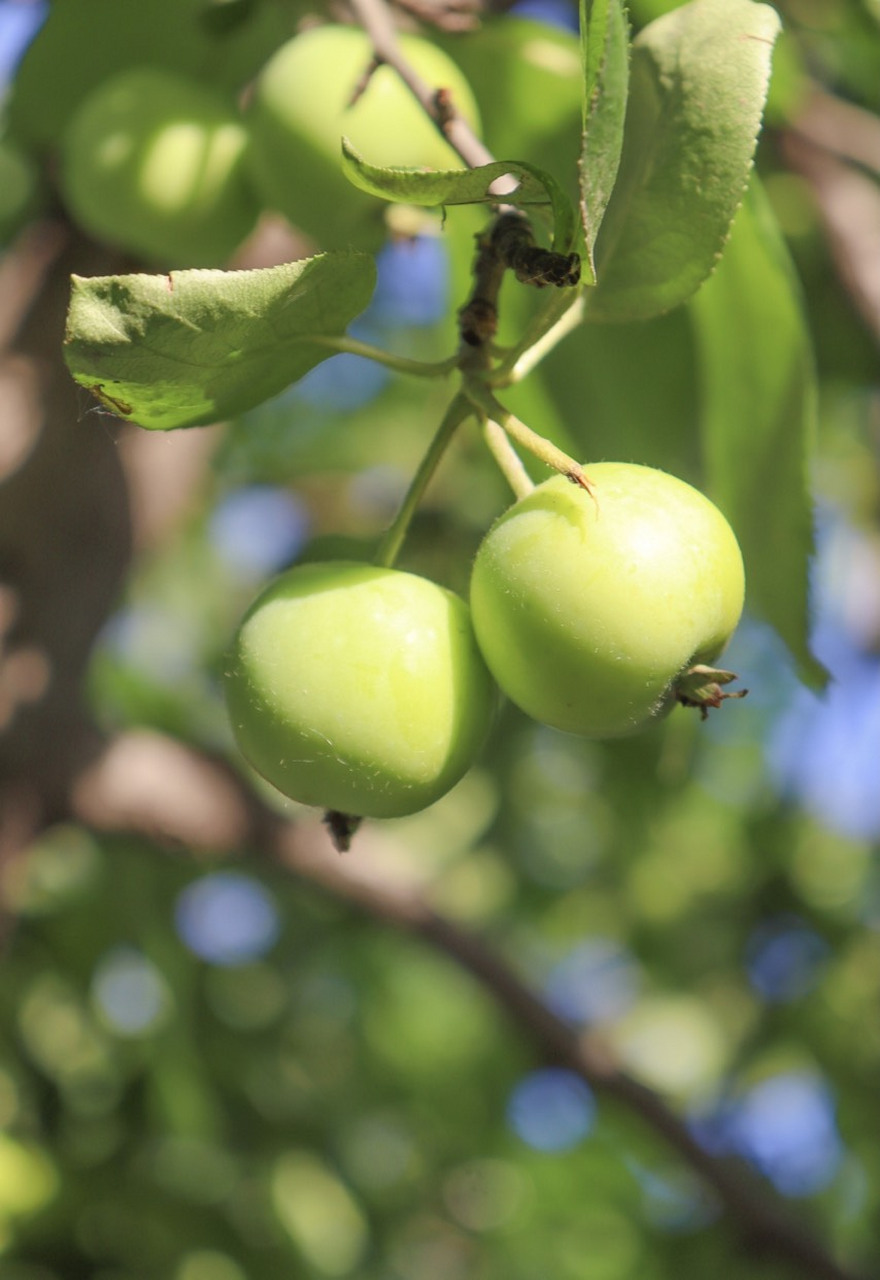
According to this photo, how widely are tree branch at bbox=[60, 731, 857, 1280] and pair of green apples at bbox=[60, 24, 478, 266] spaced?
Answer: 0.70 metres

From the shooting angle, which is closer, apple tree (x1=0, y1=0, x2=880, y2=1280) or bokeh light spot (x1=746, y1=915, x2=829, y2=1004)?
apple tree (x1=0, y1=0, x2=880, y2=1280)

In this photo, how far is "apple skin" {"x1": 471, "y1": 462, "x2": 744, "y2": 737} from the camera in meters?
0.61

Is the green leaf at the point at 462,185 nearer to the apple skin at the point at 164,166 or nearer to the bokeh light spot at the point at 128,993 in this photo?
the apple skin at the point at 164,166

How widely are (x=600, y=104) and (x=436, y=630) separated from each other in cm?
27

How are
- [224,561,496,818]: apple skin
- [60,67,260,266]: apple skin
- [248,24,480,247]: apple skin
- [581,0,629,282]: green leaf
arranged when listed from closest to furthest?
[581,0,629,282]: green leaf < [224,561,496,818]: apple skin < [248,24,480,247]: apple skin < [60,67,260,266]: apple skin

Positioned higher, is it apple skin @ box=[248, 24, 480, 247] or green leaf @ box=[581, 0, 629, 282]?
green leaf @ box=[581, 0, 629, 282]

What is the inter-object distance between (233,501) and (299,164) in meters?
1.73

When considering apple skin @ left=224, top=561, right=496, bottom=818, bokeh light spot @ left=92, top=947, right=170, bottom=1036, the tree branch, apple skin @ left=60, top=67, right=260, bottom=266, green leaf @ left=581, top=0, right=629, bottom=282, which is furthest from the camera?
bokeh light spot @ left=92, top=947, right=170, bottom=1036

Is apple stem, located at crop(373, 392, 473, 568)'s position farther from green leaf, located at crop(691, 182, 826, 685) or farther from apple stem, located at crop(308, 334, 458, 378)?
green leaf, located at crop(691, 182, 826, 685)

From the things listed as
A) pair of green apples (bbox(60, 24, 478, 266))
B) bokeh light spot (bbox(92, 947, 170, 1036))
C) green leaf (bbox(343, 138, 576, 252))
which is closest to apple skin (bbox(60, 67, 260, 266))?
pair of green apples (bbox(60, 24, 478, 266))

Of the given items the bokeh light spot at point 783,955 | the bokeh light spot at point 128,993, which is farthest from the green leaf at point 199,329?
the bokeh light spot at point 783,955

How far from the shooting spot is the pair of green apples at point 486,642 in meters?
0.62

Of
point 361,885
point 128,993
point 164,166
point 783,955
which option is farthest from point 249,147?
point 783,955

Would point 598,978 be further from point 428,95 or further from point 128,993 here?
point 428,95
